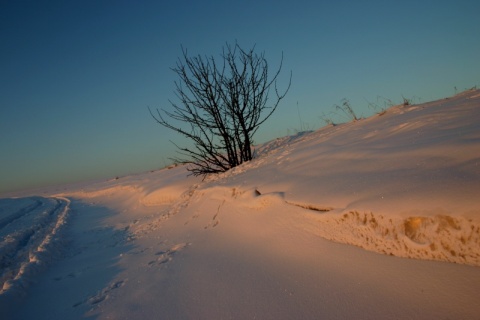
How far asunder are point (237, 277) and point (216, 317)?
390mm

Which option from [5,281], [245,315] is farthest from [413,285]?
[5,281]

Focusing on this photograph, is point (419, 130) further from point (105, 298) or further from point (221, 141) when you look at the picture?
point (221, 141)

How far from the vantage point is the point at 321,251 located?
1839mm

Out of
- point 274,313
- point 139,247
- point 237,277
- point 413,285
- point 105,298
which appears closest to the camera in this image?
point 413,285

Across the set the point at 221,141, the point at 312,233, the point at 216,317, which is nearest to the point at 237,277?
the point at 216,317

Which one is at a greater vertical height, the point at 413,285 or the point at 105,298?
the point at 413,285

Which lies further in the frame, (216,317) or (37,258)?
(37,258)

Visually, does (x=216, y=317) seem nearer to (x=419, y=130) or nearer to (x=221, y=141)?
(x=419, y=130)

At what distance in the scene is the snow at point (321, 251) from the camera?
1.33 metres

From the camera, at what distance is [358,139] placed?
9.96 ft

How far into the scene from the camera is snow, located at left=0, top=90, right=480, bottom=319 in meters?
1.33

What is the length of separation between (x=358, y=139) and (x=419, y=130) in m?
0.60

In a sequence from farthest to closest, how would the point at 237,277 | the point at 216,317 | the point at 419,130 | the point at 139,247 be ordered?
the point at 139,247 → the point at 419,130 → the point at 237,277 → the point at 216,317

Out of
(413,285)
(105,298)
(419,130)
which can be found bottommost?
(105,298)
